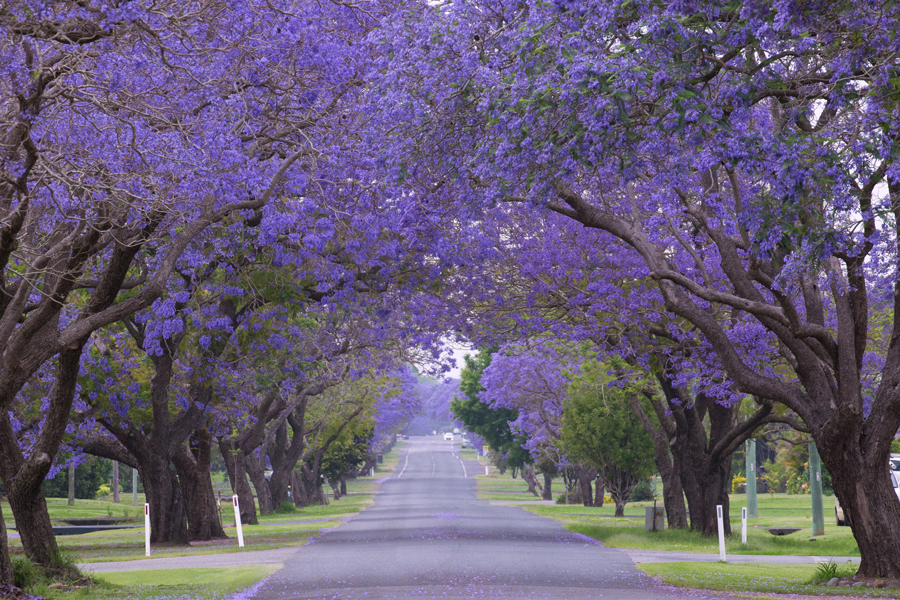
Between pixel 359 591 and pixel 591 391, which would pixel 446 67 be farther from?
pixel 591 391

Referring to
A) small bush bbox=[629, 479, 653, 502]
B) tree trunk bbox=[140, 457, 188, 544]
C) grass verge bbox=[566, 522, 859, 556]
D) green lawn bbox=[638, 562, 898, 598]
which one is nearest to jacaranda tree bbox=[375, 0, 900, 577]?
green lawn bbox=[638, 562, 898, 598]

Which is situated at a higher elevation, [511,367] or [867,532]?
[511,367]

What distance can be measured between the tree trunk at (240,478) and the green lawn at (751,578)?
1861cm

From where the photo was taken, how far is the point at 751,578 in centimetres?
1434

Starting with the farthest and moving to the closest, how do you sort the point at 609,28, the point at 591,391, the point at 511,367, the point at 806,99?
the point at 511,367 < the point at 591,391 < the point at 806,99 < the point at 609,28

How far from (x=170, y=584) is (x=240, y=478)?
22.7 meters

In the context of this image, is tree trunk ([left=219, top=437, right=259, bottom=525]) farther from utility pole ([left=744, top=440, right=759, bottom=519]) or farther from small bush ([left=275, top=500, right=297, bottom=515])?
utility pole ([left=744, top=440, right=759, bottom=519])

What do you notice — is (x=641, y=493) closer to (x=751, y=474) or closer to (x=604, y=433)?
(x=604, y=433)

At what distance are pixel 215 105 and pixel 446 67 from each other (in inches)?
121

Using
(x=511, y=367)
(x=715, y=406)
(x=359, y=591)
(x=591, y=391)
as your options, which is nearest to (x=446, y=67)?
(x=359, y=591)

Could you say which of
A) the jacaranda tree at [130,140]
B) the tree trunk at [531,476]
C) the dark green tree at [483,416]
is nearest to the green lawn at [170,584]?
the jacaranda tree at [130,140]

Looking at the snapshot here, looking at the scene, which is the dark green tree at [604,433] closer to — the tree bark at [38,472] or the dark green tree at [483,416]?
the dark green tree at [483,416]

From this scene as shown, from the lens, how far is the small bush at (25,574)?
1207 cm

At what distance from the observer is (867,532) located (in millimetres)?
13203
